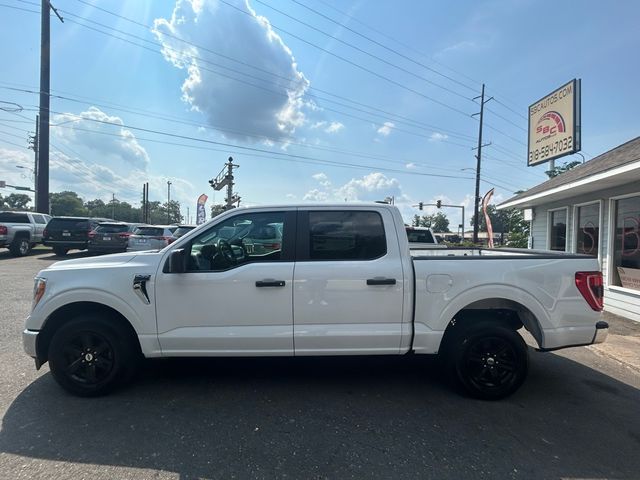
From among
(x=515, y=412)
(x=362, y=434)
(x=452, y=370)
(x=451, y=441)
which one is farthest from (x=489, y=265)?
(x=362, y=434)

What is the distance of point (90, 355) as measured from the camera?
3.73 metres

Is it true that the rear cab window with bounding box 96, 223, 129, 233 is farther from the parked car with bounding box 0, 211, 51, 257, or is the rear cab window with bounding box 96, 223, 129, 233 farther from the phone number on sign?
the phone number on sign

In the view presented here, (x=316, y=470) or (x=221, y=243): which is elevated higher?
(x=221, y=243)

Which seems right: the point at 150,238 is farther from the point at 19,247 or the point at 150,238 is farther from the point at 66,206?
the point at 66,206

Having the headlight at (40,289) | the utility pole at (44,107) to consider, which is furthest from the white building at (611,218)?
the utility pole at (44,107)

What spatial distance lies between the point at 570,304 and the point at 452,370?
1.36 m

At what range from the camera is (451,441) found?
3074 mm

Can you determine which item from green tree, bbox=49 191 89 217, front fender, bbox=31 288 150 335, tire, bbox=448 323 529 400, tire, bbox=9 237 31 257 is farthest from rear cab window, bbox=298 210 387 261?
green tree, bbox=49 191 89 217

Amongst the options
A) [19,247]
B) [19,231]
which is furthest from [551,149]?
[19,247]

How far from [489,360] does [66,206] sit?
120 meters

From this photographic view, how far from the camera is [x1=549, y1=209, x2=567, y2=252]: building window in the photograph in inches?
419

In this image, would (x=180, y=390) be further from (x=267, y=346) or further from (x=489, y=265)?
(x=489, y=265)

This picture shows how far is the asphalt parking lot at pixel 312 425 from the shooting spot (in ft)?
8.99

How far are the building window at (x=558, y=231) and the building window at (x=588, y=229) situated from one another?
691 mm
